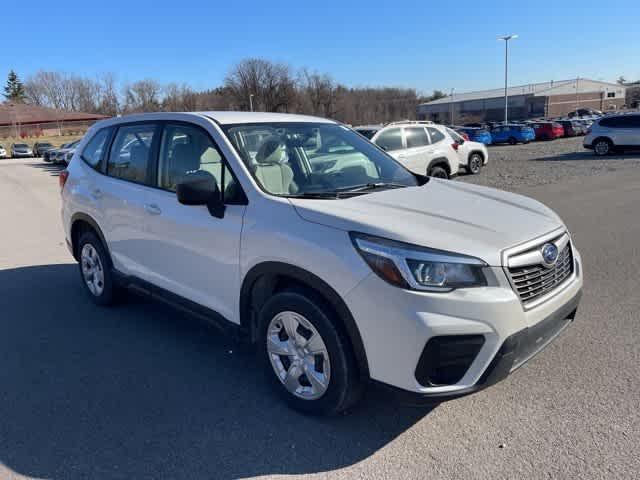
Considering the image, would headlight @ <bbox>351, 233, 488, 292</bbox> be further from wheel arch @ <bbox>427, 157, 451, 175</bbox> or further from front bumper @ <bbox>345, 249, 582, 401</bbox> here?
wheel arch @ <bbox>427, 157, 451, 175</bbox>

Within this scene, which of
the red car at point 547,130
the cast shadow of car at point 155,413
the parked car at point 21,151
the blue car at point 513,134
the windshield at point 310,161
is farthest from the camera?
the parked car at point 21,151

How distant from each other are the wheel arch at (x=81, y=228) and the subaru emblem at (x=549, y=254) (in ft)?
12.2

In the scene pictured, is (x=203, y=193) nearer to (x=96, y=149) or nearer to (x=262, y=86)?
(x=96, y=149)

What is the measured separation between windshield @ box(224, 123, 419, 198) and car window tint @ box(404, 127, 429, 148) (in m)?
9.03

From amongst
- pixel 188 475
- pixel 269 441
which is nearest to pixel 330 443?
pixel 269 441

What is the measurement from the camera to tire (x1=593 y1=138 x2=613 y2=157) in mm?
21234

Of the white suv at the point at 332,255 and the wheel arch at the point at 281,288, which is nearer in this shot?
the white suv at the point at 332,255

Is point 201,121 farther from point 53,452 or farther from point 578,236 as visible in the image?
point 578,236

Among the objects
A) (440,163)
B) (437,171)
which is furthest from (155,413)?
(440,163)

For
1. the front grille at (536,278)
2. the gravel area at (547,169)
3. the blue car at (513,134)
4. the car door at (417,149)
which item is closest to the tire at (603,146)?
the gravel area at (547,169)

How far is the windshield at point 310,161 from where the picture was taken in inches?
139

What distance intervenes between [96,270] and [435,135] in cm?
1041

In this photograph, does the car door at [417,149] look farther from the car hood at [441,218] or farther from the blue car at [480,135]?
the blue car at [480,135]

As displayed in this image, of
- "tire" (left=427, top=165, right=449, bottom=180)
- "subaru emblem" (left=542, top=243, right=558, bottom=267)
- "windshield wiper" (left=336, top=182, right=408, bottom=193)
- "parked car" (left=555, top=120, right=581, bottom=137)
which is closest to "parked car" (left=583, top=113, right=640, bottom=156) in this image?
"tire" (left=427, top=165, right=449, bottom=180)
